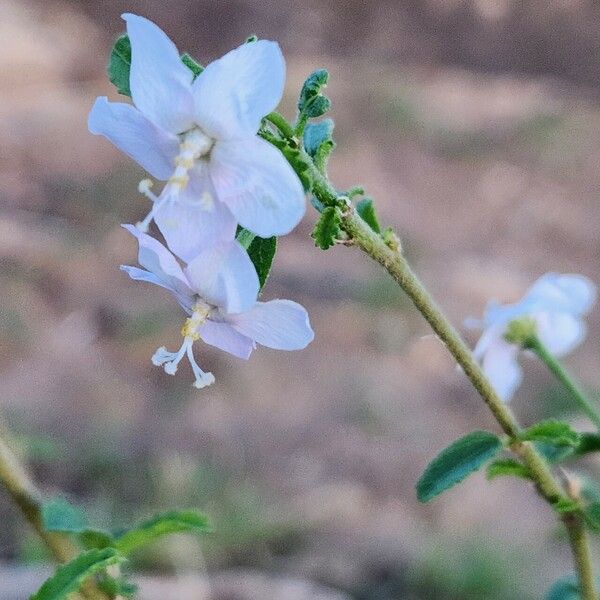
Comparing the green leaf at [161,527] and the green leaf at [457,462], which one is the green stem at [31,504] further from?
the green leaf at [457,462]

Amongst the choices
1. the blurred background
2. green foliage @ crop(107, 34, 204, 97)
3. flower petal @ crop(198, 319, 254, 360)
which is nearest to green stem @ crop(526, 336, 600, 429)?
the blurred background

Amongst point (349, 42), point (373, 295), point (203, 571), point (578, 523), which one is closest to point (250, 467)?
point (203, 571)

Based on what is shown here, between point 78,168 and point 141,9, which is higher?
point 141,9

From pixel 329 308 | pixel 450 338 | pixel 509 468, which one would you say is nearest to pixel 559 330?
pixel 509 468

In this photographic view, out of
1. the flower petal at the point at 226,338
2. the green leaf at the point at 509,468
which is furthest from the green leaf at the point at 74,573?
the green leaf at the point at 509,468

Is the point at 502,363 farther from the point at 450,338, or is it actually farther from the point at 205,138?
the point at 205,138

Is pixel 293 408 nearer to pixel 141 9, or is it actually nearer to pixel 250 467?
pixel 250 467

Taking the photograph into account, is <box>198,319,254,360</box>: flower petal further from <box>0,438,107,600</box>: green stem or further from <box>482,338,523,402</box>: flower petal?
<box>482,338,523,402</box>: flower petal
